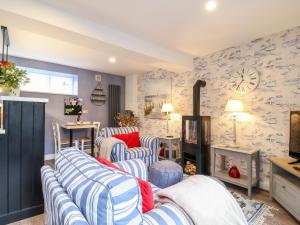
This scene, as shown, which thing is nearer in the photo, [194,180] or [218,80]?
[194,180]

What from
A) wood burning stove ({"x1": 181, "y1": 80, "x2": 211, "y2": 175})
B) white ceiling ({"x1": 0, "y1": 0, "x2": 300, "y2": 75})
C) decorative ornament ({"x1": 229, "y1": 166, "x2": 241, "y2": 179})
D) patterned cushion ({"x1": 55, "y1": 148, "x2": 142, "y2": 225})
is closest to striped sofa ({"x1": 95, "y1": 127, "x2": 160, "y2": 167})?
wood burning stove ({"x1": 181, "y1": 80, "x2": 211, "y2": 175})

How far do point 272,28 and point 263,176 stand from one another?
219cm

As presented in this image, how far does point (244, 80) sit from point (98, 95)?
377cm

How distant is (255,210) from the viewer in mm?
2182

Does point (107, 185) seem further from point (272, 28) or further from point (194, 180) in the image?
point (272, 28)

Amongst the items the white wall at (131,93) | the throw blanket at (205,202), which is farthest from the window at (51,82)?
the throw blanket at (205,202)

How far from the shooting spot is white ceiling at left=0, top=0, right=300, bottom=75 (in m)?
1.98

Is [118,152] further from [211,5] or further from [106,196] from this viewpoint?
[211,5]

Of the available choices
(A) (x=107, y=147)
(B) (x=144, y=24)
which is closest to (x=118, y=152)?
(A) (x=107, y=147)

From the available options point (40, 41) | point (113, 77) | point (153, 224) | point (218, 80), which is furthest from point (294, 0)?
point (113, 77)

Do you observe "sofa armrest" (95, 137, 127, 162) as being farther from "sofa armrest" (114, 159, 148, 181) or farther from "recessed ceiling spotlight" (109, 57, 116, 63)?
"recessed ceiling spotlight" (109, 57, 116, 63)

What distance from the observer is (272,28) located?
256 cm

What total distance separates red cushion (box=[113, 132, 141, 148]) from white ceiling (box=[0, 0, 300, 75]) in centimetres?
144

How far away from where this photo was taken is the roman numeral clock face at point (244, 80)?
116 inches
